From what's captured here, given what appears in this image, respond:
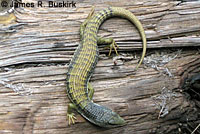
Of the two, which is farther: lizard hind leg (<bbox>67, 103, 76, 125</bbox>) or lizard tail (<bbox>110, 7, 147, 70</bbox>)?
lizard tail (<bbox>110, 7, 147, 70</bbox>)

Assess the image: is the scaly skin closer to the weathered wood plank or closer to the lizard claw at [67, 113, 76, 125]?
the lizard claw at [67, 113, 76, 125]

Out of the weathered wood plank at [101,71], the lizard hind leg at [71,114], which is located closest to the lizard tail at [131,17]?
the weathered wood plank at [101,71]

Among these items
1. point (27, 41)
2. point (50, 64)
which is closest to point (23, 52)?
point (27, 41)

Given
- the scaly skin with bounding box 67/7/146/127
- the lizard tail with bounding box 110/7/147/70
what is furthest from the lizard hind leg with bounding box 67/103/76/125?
the lizard tail with bounding box 110/7/147/70

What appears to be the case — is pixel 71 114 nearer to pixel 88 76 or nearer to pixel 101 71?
pixel 88 76

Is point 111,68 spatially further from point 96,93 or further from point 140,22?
point 140,22
